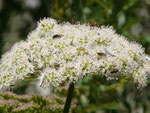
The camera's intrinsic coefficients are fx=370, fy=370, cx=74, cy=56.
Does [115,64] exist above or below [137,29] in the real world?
below

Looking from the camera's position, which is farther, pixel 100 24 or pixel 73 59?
pixel 100 24

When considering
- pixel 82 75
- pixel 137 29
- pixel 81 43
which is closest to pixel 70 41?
pixel 81 43

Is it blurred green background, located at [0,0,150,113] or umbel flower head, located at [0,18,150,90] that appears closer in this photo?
umbel flower head, located at [0,18,150,90]

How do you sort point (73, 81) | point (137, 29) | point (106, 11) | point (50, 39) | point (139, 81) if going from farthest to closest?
point (137, 29)
point (106, 11)
point (50, 39)
point (139, 81)
point (73, 81)

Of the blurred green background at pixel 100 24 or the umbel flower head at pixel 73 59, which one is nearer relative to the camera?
the umbel flower head at pixel 73 59

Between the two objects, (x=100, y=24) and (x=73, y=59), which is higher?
(x=100, y=24)

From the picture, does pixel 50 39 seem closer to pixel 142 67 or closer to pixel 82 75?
pixel 82 75

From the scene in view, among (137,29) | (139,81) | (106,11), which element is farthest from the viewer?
(137,29)

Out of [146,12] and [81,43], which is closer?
[81,43]
